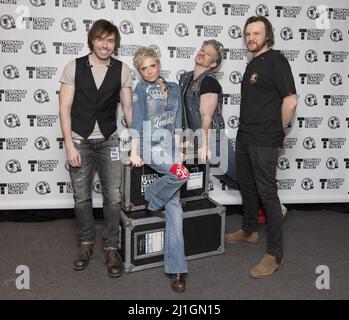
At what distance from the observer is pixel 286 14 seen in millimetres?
3256

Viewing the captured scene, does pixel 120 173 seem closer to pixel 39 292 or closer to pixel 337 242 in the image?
pixel 39 292

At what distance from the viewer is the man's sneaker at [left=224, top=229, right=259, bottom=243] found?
2945 mm

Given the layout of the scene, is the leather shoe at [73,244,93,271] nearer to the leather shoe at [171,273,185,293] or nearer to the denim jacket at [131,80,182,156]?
the leather shoe at [171,273,185,293]

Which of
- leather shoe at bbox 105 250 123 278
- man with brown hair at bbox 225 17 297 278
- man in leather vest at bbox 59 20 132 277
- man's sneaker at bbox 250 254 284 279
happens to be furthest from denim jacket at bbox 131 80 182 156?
A: man's sneaker at bbox 250 254 284 279

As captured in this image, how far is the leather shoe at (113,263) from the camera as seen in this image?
2425mm

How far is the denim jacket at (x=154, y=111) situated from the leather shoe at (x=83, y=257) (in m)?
0.74

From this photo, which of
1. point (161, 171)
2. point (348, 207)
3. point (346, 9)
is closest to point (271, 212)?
point (161, 171)

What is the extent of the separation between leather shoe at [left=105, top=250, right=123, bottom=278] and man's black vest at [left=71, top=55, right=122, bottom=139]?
702 mm

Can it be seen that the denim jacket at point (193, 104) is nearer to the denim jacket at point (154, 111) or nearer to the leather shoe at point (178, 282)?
the denim jacket at point (154, 111)

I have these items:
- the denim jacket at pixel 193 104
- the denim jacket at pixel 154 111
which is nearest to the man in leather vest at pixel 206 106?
the denim jacket at pixel 193 104

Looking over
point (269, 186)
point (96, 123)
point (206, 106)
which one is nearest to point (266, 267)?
point (269, 186)

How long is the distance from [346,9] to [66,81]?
229 centimetres

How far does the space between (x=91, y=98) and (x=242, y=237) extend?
141 centimetres

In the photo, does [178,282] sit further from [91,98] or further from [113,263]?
[91,98]
